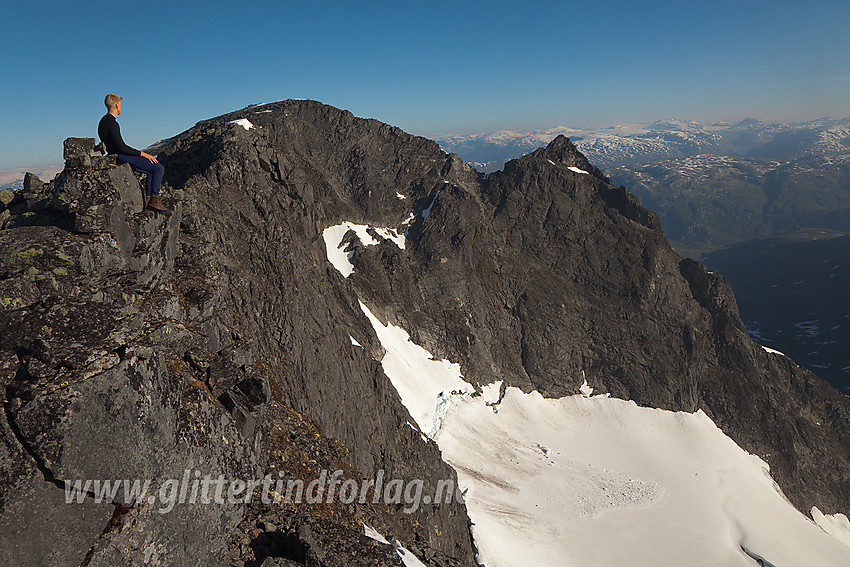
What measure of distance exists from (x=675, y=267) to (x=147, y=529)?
117372 millimetres

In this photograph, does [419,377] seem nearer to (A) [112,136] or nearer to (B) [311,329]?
(B) [311,329]

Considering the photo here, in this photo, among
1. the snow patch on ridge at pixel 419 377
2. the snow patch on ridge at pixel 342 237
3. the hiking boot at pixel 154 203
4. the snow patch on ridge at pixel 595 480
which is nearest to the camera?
the hiking boot at pixel 154 203

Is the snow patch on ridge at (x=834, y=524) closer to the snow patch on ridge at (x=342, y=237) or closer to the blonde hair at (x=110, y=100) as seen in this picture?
the snow patch on ridge at (x=342, y=237)

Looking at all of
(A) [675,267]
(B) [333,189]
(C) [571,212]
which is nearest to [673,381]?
(A) [675,267]

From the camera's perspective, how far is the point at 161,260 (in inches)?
651

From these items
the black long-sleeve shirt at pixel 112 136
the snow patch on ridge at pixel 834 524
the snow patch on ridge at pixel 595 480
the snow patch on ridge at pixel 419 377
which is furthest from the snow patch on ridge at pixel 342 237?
the snow patch on ridge at pixel 834 524

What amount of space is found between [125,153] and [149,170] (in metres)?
0.97

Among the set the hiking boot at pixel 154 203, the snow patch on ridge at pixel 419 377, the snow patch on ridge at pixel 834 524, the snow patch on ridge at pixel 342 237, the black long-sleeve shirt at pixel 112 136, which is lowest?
the snow patch on ridge at pixel 834 524

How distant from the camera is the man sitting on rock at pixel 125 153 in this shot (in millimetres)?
14344

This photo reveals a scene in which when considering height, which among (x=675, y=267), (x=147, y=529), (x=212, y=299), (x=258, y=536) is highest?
(x=212, y=299)

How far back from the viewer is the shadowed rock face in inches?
438

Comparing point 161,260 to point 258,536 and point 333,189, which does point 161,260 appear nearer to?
point 258,536

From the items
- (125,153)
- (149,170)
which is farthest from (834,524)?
(125,153)

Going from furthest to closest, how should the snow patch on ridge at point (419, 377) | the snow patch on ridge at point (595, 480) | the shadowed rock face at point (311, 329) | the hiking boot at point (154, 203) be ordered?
the snow patch on ridge at point (419, 377) → the snow patch on ridge at point (595, 480) → the hiking boot at point (154, 203) → the shadowed rock face at point (311, 329)
